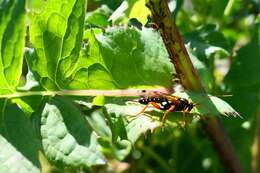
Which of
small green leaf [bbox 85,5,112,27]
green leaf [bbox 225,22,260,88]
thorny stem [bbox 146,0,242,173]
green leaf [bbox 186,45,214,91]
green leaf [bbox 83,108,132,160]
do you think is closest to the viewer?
thorny stem [bbox 146,0,242,173]

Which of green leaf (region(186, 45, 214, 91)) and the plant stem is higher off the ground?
green leaf (region(186, 45, 214, 91))

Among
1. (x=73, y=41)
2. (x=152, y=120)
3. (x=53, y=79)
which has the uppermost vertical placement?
(x=73, y=41)

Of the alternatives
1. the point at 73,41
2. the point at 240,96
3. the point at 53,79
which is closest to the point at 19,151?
the point at 53,79

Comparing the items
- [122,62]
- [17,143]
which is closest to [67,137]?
[17,143]

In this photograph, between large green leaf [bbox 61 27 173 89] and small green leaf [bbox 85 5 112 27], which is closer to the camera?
large green leaf [bbox 61 27 173 89]

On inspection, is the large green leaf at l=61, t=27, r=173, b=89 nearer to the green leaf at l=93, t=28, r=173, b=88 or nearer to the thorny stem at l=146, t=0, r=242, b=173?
the green leaf at l=93, t=28, r=173, b=88

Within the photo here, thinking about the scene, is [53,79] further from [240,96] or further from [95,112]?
[240,96]

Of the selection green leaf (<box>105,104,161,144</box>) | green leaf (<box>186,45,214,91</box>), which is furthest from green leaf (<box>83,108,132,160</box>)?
green leaf (<box>186,45,214,91</box>)

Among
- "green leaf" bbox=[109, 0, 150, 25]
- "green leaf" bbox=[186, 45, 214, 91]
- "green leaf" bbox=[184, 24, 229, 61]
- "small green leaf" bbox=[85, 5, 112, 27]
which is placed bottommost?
"green leaf" bbox=[186, 45, 214, 91]
